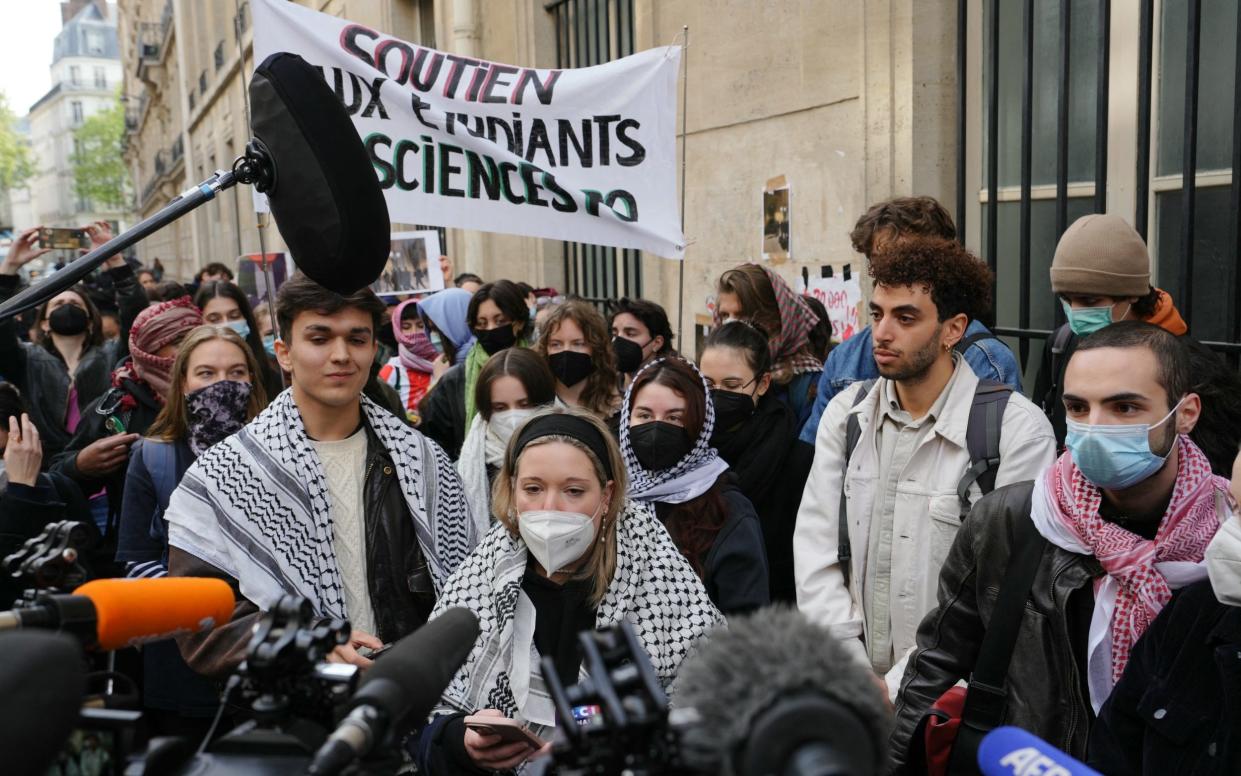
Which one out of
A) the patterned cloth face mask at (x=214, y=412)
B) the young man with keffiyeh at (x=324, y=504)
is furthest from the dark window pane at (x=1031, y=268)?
the patterned cloth face mask at (x=214, y=412)

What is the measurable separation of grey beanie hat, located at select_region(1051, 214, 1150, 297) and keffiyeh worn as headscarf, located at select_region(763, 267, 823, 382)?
1527 millimetres

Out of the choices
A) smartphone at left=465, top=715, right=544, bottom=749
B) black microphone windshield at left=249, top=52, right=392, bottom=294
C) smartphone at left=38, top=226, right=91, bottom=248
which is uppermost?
smartphone at left=38, top=226, right=91, bottom=248

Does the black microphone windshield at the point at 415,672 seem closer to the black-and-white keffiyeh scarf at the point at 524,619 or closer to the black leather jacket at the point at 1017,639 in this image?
the black-and-white keffiyeh scarf at the point at 524,619

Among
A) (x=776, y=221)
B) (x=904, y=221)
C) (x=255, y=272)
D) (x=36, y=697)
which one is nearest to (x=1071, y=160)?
(x=904, y=221)

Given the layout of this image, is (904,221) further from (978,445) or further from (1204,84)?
(1204,84)

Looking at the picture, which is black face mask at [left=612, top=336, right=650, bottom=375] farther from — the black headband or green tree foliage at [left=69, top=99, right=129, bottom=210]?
green tree foliage at [left=69, top=99, right=129, bottom=210]

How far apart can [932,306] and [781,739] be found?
2.63 m

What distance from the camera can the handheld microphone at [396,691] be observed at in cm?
90

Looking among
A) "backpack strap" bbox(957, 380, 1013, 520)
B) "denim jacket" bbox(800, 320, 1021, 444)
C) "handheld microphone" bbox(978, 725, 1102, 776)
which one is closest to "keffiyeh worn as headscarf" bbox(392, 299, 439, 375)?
"denim jacket" bbox(800, 320, 1021, 444)

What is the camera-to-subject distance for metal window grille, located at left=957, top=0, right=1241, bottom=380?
433 centimetres

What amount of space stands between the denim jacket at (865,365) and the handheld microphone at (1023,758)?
8.57 feet

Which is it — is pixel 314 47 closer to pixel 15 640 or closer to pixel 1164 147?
pixel 1164 147

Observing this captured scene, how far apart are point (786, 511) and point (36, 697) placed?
329 cm

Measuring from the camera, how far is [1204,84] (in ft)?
14.6
